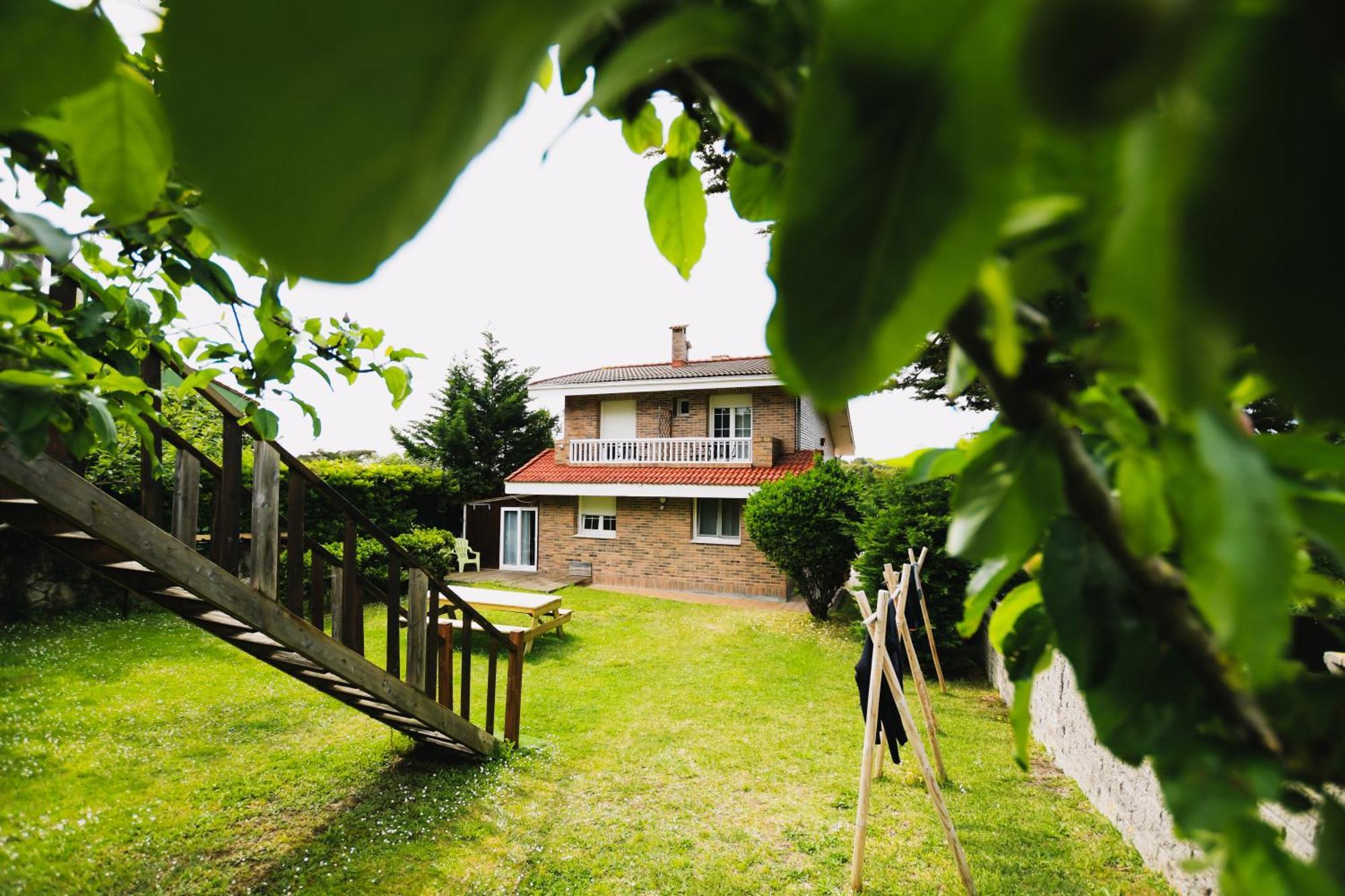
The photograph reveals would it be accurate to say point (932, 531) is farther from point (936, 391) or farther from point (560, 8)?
point (560, 8)

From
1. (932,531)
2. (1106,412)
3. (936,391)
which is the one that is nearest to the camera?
(1106,412)

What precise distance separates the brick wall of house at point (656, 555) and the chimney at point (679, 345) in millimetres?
5381

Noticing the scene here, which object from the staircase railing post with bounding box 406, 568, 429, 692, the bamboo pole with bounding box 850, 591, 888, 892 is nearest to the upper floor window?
the bamboo pole with bounding box 850, 591, 888, 892

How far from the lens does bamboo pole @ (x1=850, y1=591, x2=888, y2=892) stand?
4109 millimetres

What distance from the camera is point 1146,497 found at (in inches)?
13.7

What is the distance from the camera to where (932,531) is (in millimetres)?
8797

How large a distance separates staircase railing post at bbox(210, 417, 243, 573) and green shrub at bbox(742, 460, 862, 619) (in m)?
9.31

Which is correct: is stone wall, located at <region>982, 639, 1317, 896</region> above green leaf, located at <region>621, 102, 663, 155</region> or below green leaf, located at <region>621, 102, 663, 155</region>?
below

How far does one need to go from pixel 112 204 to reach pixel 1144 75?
0.55 m

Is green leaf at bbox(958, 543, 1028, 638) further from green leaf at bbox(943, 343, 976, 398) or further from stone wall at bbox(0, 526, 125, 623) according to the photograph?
stone wall at bbox(0, 526, 125, 623)

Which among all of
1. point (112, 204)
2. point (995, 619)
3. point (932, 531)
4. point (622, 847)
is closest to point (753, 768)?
point (622, 847)

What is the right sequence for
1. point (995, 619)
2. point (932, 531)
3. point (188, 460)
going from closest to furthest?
point (995, 619) < point (188, 460) < point (932, 531)

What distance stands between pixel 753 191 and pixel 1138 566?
39 cm

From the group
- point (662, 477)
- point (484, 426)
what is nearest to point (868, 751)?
point (662, 477)
